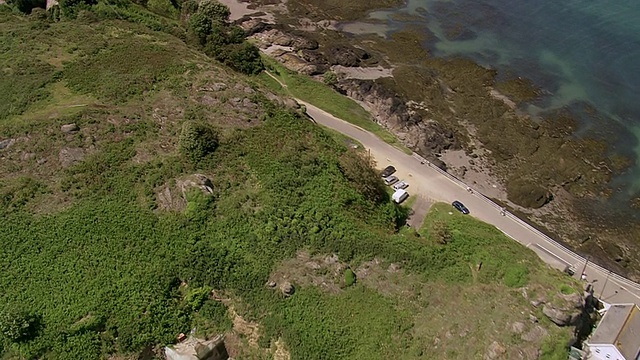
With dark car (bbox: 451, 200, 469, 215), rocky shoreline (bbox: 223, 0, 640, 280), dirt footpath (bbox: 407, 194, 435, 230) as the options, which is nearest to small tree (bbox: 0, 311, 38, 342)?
dirt footpath (bbox: 407, 194, 435, 230)

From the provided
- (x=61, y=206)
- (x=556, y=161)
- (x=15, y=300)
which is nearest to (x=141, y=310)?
(x=15, y=300)

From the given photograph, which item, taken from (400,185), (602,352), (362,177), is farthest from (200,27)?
(602,352)

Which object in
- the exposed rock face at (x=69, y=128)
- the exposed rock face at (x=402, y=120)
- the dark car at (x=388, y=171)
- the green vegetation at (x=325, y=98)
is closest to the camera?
the exposed rock face at (x=69, y=128)

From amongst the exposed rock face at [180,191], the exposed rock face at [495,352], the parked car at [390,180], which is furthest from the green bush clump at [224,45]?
the exposed rock face at [495,352]

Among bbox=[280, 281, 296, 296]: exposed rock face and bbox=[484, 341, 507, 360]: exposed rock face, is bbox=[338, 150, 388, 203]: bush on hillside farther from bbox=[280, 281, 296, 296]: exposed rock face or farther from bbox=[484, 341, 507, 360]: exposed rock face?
bbox=[484, 341, 507, 360]: exposed rock face

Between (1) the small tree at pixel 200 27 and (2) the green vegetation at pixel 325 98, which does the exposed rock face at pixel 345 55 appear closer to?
(2) the green vegetation at pixel 325 98

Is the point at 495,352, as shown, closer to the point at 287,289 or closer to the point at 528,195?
the point at 287,289
